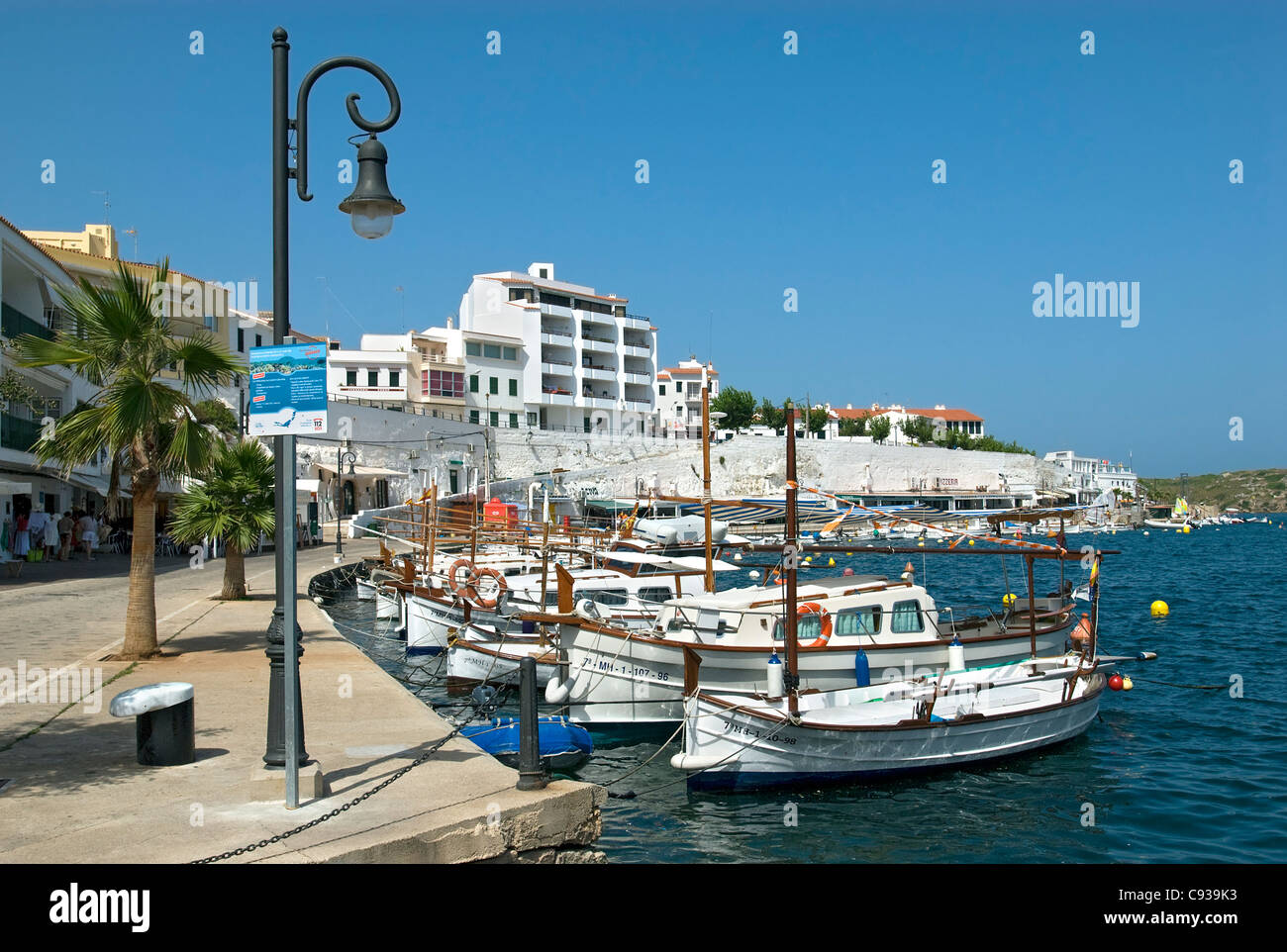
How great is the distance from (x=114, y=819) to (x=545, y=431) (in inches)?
2918

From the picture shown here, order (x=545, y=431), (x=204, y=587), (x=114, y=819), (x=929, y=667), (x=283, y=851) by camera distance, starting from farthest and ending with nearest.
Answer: (x=545, y=431) → (x=204, y=587) → (x=929, y=667) → (x=114, y=819) → (x=283, y=851)

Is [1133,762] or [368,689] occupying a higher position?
[368,689]

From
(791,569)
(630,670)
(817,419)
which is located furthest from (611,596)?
(817,419)

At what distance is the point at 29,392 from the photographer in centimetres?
3188

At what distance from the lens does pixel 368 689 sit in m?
13.0

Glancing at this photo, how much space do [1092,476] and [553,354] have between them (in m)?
87.0

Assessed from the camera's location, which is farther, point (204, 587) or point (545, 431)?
point (545, 431)

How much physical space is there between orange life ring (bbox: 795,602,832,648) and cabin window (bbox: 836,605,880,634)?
0.94ft

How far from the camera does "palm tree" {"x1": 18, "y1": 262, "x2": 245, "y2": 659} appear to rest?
13281mm

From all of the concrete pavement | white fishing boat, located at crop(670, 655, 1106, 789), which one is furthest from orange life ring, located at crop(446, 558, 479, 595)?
the concrete pavement

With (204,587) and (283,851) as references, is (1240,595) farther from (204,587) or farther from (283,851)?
(283,851)

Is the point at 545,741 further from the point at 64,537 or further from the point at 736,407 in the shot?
the point at 736,407

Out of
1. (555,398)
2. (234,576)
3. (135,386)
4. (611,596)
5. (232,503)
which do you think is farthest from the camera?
(555,398)

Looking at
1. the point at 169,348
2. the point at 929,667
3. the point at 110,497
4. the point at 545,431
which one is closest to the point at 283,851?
the point at 169,348
